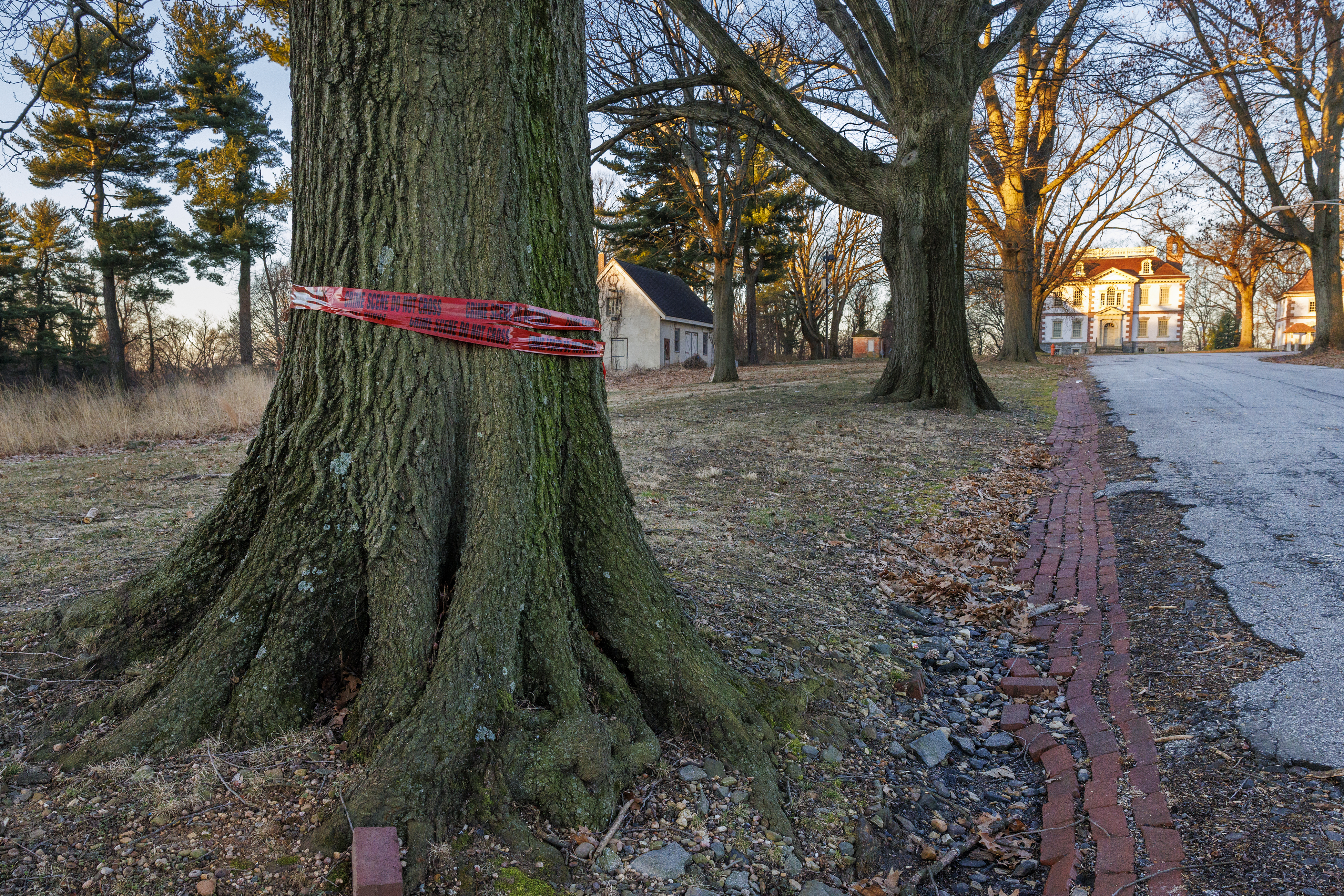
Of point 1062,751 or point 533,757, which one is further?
point 1062,751

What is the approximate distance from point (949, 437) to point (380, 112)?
8017mm

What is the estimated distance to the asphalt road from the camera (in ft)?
9.61

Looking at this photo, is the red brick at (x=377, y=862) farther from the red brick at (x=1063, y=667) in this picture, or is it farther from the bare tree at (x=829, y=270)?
the bare tree at (x=829, y=270)

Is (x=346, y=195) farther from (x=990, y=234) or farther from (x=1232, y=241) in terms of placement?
(x=1232, y=241)

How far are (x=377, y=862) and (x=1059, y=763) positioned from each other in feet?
8.03

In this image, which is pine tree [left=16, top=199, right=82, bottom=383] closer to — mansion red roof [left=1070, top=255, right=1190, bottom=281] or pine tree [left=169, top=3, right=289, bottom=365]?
pine tree [left=169, top=3, right=289, bottom=365]

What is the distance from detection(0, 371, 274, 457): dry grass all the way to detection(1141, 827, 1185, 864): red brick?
37.5 feet

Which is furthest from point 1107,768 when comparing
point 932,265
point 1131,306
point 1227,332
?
point 1131,306

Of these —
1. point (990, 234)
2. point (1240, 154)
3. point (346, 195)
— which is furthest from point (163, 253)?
point (1240, 154)

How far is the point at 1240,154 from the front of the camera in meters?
28.3

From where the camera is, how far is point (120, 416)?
40.9 ft

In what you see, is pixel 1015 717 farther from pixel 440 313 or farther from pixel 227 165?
pixel 227 165

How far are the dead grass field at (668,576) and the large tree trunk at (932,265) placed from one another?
42.5 inches

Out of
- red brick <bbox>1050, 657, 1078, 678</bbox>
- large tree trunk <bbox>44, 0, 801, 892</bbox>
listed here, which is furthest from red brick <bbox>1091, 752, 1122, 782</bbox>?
large tree trunk <bbox>44, 0, 801, 892</bbox>
